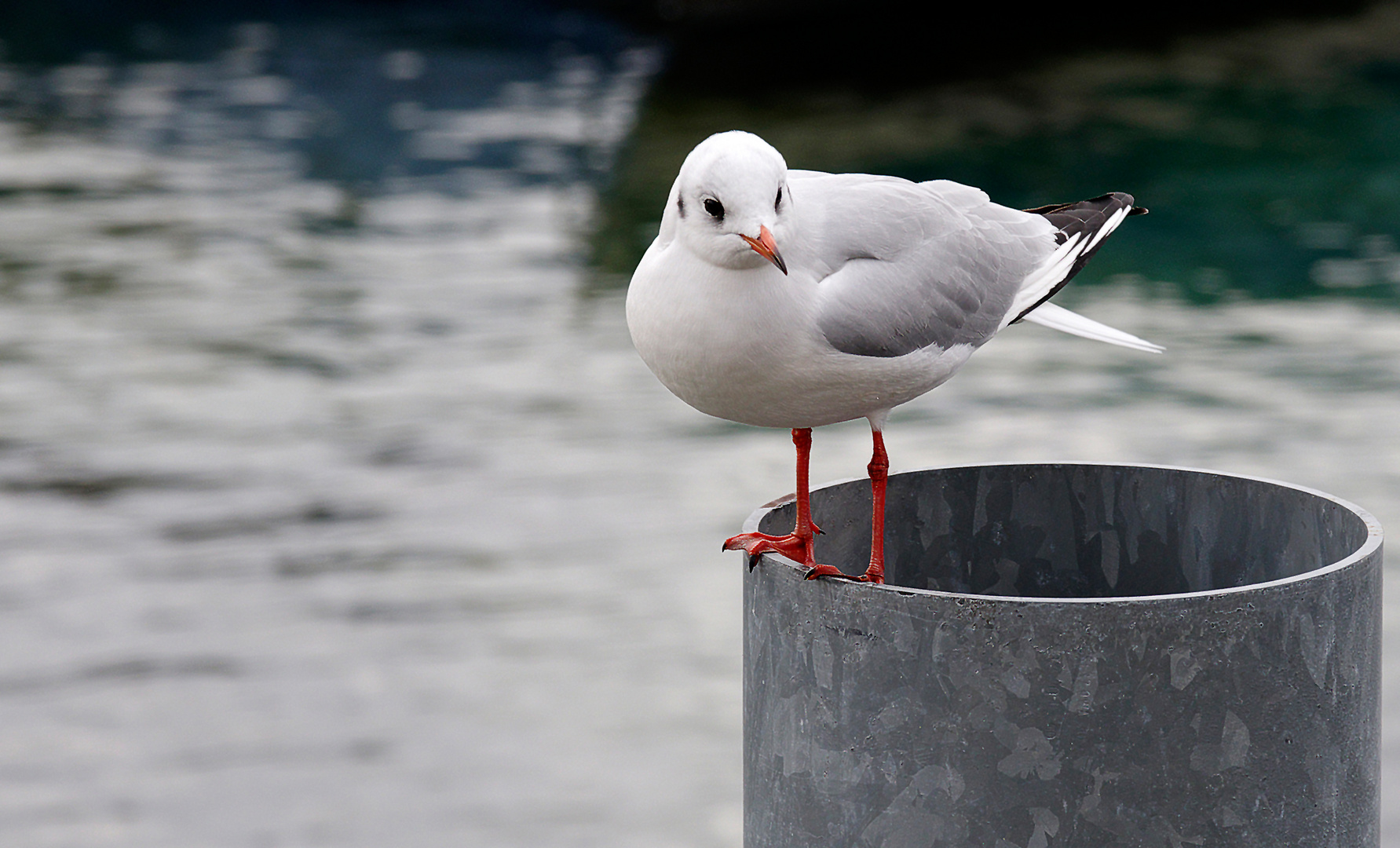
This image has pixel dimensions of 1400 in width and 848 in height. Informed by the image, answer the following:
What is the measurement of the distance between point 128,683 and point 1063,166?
26.4ft

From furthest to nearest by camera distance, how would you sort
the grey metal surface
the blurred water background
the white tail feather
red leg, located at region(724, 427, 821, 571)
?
the blurred water background
the white tail feather
red leg, located at region(724, 427, 821, 571)
the grey metal surface

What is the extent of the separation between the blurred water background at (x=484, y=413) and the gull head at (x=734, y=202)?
2.51 meters

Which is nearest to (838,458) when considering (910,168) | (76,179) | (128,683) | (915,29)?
(128,683)

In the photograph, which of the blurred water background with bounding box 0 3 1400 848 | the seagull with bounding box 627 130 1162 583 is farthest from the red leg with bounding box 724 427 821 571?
the blurred water background with bounding box 0 3 1400 848

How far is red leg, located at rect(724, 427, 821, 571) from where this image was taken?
7.47 feet

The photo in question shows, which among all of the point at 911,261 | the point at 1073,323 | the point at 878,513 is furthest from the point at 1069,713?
the point at 1073,323

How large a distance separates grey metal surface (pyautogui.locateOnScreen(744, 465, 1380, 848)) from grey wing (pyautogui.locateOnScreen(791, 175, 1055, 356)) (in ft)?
1.26

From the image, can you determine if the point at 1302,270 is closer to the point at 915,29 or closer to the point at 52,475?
the point at 52,475

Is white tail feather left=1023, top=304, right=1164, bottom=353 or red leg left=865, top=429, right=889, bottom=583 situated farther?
white tail feather left=1023, top=304, right=1164, bottom=353

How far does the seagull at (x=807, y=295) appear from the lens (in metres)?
2.22

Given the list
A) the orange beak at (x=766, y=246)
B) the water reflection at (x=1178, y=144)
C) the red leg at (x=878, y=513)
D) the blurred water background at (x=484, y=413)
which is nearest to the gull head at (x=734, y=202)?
the orange beak at (x=766, y=246)

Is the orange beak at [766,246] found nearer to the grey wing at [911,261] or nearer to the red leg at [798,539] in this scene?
the grey wing at [911,261]

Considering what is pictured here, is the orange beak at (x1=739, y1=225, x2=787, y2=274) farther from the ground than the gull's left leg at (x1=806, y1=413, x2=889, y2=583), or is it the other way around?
the orange beak at (x1=739, y1=225, x2=787, y2=274)

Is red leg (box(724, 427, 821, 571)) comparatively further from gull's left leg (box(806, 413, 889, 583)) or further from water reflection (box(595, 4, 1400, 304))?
water reflection (box(595, 4, 1400, 304))
